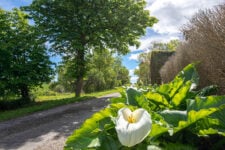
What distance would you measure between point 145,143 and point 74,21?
1648cm

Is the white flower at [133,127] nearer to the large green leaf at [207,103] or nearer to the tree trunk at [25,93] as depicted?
the large green leaf at [207,103]

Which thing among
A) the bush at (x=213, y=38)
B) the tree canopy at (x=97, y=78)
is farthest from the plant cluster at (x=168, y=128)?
the tree canopy at (x=97, y=78)

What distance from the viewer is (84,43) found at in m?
18.0

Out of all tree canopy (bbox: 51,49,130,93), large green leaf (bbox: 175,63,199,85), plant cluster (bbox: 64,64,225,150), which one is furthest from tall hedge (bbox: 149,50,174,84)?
plant cluster (bbox: 64,64,225,150)

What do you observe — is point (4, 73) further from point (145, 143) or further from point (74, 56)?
point (145, 143)

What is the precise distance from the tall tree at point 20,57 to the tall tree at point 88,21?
1113 millimetres

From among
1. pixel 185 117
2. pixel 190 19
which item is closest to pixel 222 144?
pixel 185 117

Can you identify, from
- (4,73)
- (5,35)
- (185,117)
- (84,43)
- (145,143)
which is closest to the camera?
(145,143)

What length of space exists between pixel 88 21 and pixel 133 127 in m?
16.5

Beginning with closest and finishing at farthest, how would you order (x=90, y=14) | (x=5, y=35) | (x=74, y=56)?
(x=5, y=35), (x=90, y=14), (x=74, y=56)

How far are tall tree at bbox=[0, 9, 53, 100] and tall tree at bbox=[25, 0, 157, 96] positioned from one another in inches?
43.8

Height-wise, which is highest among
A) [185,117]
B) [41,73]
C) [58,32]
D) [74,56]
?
[58,32]

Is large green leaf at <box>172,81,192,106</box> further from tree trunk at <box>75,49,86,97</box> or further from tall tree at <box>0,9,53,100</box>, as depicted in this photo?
tree trunk at <box>75,49,86,97</box>

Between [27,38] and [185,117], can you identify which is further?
[27,38]
